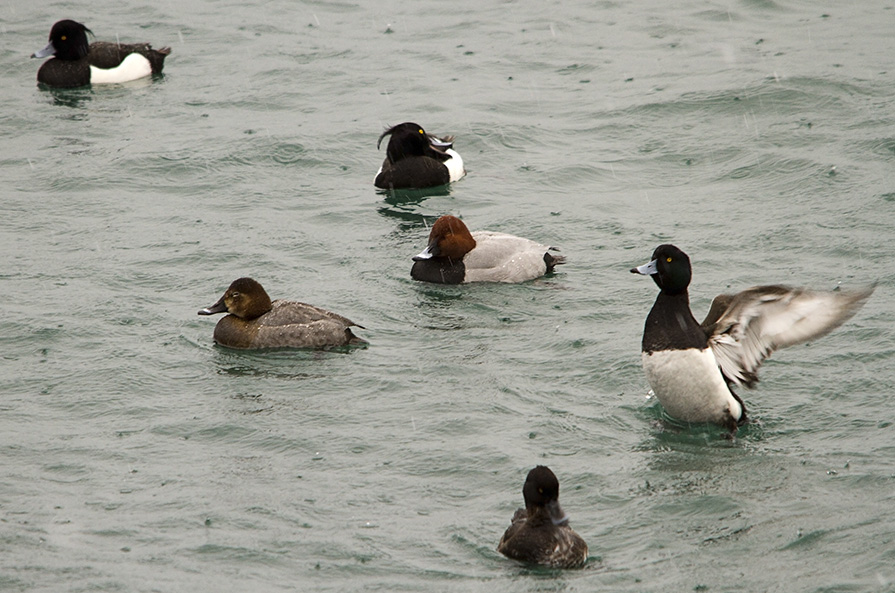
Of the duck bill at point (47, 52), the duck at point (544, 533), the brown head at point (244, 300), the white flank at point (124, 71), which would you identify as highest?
the duck bill at point (47, 52)

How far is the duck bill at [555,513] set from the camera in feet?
25.0

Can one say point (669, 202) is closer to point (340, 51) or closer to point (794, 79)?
point (794, 79)

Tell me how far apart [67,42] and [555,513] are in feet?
48.0

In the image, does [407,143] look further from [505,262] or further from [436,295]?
[436,295]

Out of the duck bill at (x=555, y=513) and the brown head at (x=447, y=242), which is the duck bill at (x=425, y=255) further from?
the duck bill at (x=555, y=513)

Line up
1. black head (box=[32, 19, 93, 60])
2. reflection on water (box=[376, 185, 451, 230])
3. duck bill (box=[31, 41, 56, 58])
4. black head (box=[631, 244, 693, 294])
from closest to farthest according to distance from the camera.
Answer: black head (box=[631, 244, 693, 294])
reflection on water (box=[376, 185, 451, 230])
black head (box=[32, 19, 93, 60])
duck bill (box=[31, 41, 56, 58])

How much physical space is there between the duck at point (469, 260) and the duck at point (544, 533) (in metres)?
5.26

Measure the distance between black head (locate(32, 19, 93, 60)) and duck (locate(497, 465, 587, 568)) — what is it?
47.2 ft

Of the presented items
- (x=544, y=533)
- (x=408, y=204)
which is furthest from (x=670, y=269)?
(x=408, y=204)

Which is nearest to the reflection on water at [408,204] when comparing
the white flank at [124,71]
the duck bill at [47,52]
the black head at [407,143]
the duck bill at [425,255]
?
the black head at [407,143]

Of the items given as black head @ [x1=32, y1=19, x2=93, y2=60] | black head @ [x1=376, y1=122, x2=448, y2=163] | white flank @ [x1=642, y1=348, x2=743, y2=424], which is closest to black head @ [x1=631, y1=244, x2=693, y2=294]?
white flank @ [x1=642, y1=348, x2=743, y2=424]

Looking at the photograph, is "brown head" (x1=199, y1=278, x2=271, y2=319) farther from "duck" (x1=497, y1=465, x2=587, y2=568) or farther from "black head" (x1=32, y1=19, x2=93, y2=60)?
"black head" (x1=32, y1=19, x2=93, y2=60)

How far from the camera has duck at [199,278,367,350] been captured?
36.6 ft

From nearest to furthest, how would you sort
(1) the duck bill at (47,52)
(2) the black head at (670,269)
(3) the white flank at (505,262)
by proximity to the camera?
(2) the black head at (670,269), (3) the white flank at (505,262), (1) the duck bill at (47,52)
